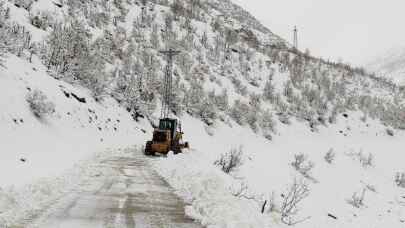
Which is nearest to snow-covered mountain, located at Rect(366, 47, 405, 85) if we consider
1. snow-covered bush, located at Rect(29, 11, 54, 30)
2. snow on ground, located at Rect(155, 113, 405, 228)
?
snow on ground, located at Rect(155, 113, 405, 228)

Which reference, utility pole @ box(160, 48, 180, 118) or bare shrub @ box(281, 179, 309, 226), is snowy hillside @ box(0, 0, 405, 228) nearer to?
bare shrub @ box(281, 179, 309, 226)

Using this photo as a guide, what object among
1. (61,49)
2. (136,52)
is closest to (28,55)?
(61,49)

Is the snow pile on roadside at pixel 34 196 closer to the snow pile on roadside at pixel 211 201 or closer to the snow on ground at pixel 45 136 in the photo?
the snow on ground at pixel 45 136

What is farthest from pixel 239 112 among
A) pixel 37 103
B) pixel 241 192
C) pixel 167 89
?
pixel 241 192

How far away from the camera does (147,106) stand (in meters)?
30.3

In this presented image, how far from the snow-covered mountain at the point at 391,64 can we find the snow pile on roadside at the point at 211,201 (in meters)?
101

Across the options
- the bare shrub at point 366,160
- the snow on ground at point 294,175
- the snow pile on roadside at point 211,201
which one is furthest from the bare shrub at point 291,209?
the bare shrub at point 366,160

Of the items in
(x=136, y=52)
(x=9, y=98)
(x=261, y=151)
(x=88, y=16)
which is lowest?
(x=261, y=151)

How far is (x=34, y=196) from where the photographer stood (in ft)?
31.7

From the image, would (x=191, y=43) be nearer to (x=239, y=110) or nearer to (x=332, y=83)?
(x=239, y=110)

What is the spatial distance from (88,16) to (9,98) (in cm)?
2168

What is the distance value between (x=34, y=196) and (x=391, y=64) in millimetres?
125910

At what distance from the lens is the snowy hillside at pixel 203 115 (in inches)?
498

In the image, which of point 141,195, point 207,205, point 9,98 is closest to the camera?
point 207,205
